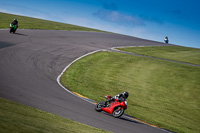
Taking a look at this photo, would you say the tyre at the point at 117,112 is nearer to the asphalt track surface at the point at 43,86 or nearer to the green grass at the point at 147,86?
the asphalt track surface at the point at 43,86

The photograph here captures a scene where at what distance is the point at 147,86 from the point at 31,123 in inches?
514

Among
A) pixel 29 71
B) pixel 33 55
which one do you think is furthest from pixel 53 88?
pixel 33 55

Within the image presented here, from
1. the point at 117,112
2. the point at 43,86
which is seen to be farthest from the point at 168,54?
the point at 117,112

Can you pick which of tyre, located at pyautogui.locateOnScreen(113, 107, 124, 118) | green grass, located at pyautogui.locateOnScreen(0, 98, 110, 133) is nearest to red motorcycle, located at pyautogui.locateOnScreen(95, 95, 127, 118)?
tyre, located at pyautogui.locateOnScreen(113, 107, 124, 118)

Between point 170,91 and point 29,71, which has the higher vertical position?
point 170,91

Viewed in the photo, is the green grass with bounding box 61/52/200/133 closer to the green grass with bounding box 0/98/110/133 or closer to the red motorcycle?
the red motorcycle

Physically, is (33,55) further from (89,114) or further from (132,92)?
(89,114)

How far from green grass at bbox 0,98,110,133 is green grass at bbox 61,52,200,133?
589 cm

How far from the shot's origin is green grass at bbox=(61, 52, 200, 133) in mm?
14336

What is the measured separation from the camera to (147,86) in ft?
62.0

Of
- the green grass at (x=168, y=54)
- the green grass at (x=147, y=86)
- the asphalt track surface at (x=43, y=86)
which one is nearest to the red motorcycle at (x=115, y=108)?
the asphalt track surface at (x=43, y=86)

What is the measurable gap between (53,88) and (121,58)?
13.7 m

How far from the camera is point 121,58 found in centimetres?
2706

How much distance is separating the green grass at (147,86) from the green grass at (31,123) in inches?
232
